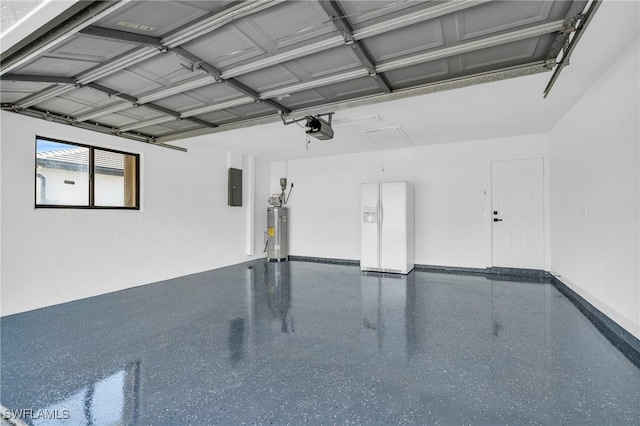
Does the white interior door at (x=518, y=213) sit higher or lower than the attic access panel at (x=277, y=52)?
lower

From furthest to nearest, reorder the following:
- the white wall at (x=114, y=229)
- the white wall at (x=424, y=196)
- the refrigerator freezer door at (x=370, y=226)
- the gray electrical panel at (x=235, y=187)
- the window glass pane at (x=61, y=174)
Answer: the gray electrical panel at (x=235, y=187) < the refrigerator freezer door at (x=370, y=226) < the white wall at (x=424, y=196) < the window glass pane at (x=61, y=174) < the white wall at (x=114, y=229)

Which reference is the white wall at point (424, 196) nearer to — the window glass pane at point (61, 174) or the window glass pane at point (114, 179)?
the window glass pane at point (114, 179)

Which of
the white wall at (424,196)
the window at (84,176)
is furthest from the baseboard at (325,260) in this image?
the window at (84,176)

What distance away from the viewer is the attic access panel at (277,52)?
1.94 metres

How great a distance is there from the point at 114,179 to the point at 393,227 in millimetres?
4743

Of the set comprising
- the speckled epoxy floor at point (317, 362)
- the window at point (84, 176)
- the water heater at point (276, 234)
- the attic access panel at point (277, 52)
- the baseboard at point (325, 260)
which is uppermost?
the attic access panel at point (277, 52)

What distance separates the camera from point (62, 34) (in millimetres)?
1881

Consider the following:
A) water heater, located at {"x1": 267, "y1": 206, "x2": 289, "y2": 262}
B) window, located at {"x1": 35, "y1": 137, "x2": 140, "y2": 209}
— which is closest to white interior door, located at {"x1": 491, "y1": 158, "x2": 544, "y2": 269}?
water heater, located at {"x1": 267, "y1": 206, "x2": 289, "y2": 262}

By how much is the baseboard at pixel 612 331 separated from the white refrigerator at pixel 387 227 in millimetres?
2535

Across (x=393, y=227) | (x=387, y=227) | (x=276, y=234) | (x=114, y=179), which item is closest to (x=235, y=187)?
(x=276, y=234)

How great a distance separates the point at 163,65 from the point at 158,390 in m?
2.52

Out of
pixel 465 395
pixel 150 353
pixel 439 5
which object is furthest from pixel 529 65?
pixel 150 353

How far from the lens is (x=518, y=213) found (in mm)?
5488

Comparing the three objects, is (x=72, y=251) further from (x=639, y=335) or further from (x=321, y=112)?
(x=639, y=335)
